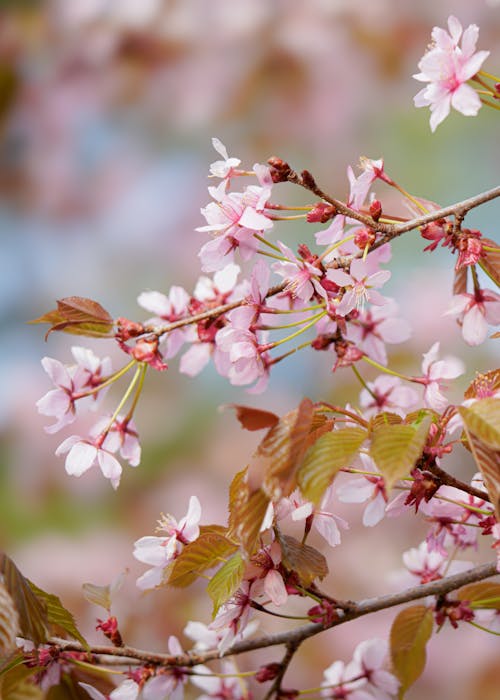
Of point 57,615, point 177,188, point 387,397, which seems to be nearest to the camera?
point 57,615

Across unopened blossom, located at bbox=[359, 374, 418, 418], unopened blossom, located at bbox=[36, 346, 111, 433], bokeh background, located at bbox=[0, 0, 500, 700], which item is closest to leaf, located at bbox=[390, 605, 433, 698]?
unopened blossom, located at bbox=[359, 374, 418, 418]

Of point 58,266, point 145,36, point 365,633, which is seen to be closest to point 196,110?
point 145,36

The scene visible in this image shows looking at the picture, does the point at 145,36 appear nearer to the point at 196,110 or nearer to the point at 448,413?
the point at 196,110

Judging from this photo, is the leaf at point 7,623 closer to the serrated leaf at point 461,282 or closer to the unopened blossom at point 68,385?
the unopened blossom at point 68,385

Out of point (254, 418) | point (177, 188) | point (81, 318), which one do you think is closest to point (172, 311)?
point (81, 318)

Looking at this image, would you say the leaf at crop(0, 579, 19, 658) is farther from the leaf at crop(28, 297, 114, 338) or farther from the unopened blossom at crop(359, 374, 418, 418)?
the unopened blossom at crop(359, 374, 418, 418)

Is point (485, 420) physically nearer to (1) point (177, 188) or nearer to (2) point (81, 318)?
(2) point (81, 318)
